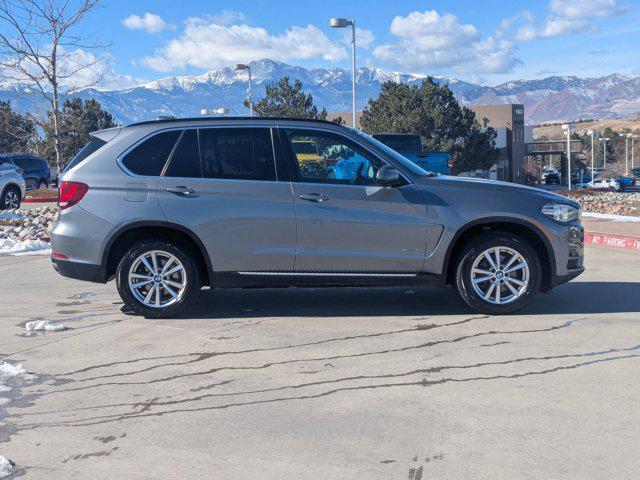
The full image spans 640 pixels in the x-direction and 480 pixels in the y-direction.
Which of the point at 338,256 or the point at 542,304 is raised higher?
the point at 338,256

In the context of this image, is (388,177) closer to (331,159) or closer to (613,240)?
(331,159)

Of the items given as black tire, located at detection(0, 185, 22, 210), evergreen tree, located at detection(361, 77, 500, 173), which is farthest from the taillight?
evergreen tree, located at detection(361, 77, 500, 173)

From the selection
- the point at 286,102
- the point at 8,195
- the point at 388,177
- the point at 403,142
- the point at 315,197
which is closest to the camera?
the point at 388,177

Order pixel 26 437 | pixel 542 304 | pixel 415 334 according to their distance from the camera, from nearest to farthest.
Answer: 1. pixel 26 437
2. pixel 415 334
3. pixel 542 304

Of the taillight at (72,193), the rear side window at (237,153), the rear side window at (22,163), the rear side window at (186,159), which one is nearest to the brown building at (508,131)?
the rear side window at (22,163)

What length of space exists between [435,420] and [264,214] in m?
3.04

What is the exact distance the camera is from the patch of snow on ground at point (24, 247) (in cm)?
1284

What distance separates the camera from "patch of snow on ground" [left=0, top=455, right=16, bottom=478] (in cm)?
373

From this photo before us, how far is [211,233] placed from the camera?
693cm

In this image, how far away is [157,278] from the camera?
7.04 m

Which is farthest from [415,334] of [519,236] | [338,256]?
[519,236]

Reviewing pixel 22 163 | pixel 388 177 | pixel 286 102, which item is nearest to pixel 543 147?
pixel 286 102

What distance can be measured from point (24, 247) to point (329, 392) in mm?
9645

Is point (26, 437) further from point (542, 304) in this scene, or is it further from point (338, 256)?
point (542, 304)
